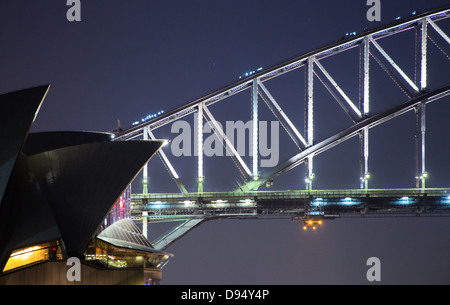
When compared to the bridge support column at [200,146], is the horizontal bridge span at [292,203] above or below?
below

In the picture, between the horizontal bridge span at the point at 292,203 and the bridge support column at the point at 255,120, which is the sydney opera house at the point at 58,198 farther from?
the bridge support column at the point at 255,120

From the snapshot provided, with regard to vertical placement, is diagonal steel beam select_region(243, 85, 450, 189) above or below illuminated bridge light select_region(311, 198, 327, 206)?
above

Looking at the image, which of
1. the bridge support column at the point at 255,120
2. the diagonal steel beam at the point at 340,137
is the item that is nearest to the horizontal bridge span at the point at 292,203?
the diagonal steel beam at the point at 340,137

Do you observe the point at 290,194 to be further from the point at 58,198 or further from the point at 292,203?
the point at 58,198

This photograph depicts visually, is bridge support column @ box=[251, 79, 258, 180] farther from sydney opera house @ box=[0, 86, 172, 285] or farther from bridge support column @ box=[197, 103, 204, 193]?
sydney opera house @ box=[0, 86, 172, 285]

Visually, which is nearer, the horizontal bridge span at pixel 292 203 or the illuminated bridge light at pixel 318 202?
the horizontal bridge span at pixel 292 203

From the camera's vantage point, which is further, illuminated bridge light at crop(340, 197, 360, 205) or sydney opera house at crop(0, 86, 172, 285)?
illuminated bridge light at crop(340, 197, 360, 205)

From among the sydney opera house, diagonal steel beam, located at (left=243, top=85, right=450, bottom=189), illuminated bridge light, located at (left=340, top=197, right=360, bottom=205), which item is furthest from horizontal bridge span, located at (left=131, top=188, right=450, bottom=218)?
the sydney opera house
